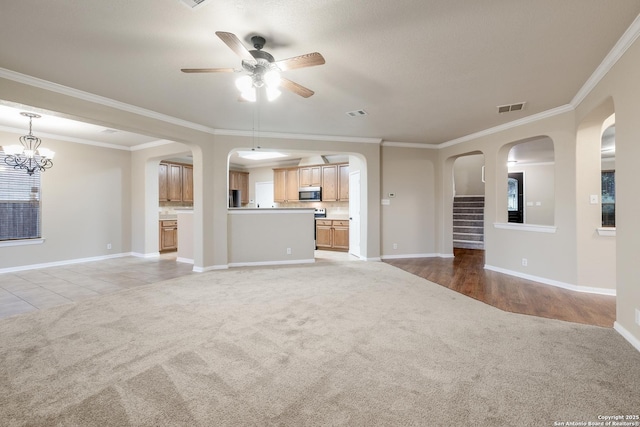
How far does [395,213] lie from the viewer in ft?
21.5

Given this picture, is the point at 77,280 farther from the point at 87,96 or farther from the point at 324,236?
the point at 324,236

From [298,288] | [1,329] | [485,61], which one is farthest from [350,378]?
[1,329]

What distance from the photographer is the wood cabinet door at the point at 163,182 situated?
7496 mm

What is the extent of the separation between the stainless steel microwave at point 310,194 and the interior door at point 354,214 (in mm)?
1135

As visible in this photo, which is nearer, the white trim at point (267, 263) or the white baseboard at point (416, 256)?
the white trim at point (267, 263)

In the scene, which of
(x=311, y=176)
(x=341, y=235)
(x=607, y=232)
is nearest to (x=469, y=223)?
(x=341, y=235)

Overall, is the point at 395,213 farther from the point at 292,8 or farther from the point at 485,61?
the point at 292,8

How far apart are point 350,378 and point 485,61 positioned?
3109 mm

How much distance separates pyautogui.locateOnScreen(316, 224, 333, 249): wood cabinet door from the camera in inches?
318

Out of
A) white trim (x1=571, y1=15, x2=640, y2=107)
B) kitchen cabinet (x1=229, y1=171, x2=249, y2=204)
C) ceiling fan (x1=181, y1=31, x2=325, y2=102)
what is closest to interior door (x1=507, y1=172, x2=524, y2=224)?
white trim (x1=571, y1=15, x2=640, y2=107)

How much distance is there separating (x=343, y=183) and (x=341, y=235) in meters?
1.43

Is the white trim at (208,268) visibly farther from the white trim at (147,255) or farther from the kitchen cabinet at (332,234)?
the kitchen cabinet at (332,234)

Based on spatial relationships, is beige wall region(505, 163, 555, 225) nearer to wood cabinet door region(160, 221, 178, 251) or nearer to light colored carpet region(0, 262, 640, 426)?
light colored carpet region(0, 262, 640, 426)

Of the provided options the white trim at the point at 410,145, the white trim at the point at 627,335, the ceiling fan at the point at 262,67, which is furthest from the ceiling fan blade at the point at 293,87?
the white trim at the point at 410,145
